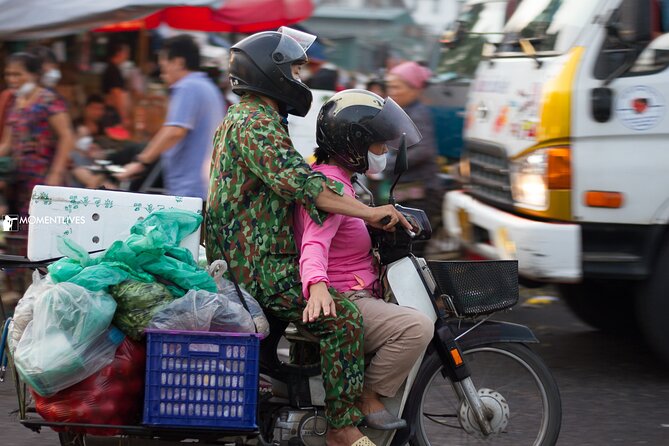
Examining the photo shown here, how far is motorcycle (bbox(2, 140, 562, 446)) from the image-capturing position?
3.71m

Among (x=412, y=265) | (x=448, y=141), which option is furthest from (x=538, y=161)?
(x=448, y=141)

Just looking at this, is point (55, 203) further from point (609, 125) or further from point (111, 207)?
point (609, 125)

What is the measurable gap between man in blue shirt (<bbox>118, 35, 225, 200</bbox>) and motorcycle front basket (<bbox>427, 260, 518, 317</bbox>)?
2935 mm

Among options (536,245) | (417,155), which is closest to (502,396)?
(536,245)

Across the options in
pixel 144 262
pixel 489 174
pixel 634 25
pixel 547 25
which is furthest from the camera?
pixel 489 174

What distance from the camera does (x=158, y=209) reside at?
146 inches

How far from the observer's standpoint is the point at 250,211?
362cm

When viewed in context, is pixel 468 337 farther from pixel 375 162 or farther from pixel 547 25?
pixel 547 25

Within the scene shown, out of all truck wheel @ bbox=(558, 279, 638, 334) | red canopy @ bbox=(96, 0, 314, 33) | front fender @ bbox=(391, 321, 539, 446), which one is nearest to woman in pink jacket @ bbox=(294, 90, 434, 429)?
front fender @ bbox=(391, 321, 539, 446)

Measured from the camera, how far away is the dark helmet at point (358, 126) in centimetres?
361

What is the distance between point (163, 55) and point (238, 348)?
3.66 metres

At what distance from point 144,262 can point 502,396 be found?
152 cm

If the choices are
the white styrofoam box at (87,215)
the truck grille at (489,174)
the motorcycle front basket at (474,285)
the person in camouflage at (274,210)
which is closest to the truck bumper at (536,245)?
the truck grille at (489,174)

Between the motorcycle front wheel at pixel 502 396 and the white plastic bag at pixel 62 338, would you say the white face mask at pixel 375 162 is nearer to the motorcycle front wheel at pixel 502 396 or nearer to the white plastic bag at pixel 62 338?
the motorcycle front wheel at pixel 502 396
